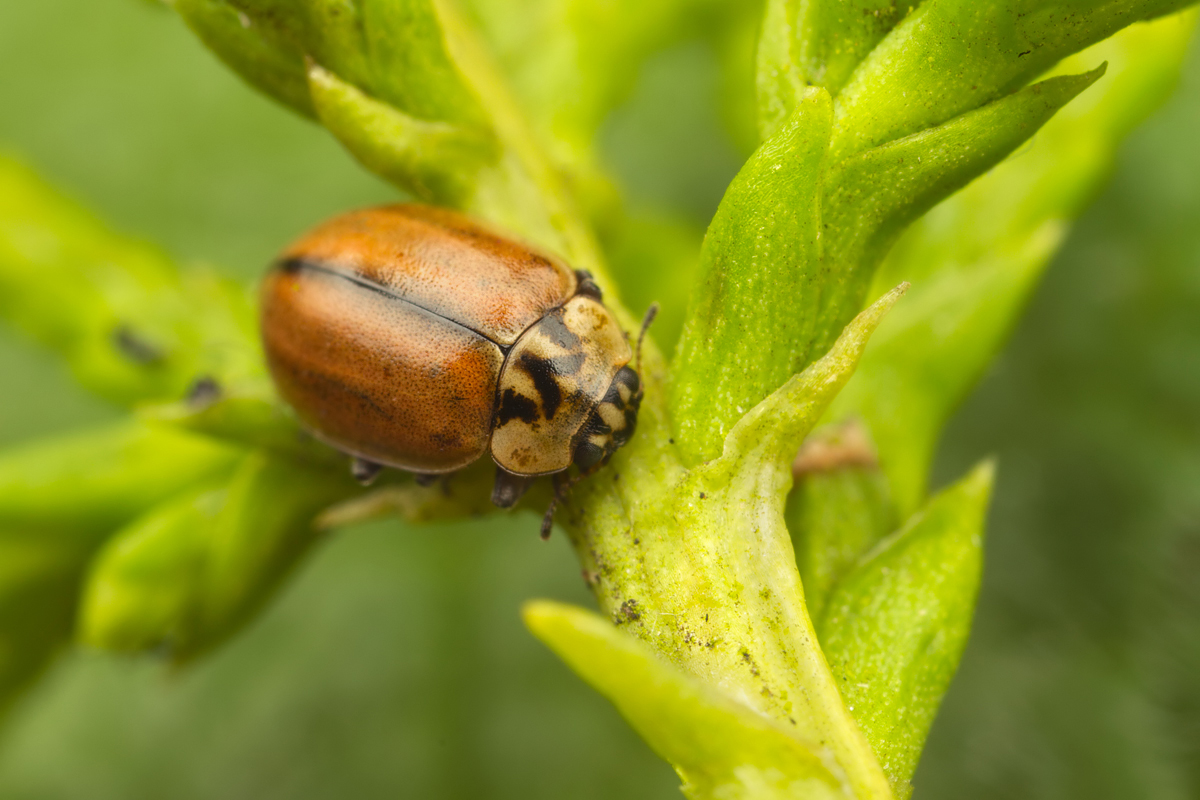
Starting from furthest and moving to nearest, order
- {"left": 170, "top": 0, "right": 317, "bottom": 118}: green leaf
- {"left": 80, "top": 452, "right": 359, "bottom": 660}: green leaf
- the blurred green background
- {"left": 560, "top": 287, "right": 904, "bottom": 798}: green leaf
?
the blurred green background, {"left": 80, "top": 452, "right": 359, "bottom": 660}: green leaf, {"left": 170, "top": 0, "right": 317, "bottom": 118}: green leaf, {"left": 560, "top": 287, "right": 904, "bottom": 798}: green leaf

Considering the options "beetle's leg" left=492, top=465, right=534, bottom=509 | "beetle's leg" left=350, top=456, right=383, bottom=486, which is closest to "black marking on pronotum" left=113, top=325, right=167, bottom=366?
"beetle's leg" left=350, top=456, right=383, bottom=486

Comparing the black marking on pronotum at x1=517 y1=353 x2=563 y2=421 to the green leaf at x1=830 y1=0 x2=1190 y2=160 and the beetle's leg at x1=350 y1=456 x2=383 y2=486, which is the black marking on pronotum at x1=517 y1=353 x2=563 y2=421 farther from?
the green leaf at x1=830 y1=0 x2=1190 y2=160

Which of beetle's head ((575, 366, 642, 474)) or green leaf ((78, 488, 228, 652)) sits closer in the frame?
beetle's head ((575, 366, 642, 474))

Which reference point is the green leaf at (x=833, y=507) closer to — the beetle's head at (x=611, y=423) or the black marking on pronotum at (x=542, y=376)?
the beetle's head at (x=611, y=423)

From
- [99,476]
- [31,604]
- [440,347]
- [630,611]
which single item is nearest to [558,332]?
[440,347]

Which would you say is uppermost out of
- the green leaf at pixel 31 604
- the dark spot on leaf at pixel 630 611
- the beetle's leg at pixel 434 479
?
the dark spot on leaf at pixel 630 611

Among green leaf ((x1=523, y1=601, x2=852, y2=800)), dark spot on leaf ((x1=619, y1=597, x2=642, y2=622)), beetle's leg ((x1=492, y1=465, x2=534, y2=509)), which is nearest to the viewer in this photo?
green leaf ((x1=523, y1=601, x2=852, y2=800))

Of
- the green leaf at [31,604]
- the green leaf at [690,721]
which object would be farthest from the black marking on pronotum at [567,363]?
the green leaf at [31,604]
